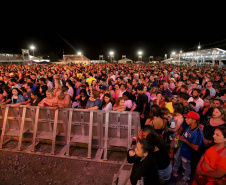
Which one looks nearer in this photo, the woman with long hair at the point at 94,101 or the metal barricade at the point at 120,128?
the metal barricade at the point at 120,128

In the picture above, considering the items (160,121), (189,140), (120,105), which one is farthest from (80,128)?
(189,140)

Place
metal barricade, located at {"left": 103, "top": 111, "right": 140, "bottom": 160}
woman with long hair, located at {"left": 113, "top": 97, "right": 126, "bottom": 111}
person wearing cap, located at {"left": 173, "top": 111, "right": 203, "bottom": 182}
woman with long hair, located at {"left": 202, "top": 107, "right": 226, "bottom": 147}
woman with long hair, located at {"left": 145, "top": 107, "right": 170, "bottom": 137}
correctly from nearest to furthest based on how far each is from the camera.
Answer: person wearing cap, located at {"left": 173, "top": 111, "right": 203, "bottom": 182}
woman with long hair, located at {"left": 202, "top": 107, "right": 226, "bottom": 147}
woman with long hair, located at {"left": 145, "top": 107, "right": 170, "bottom": 137}
metal barricade, located at {"left": 103, "top": 111, "right": 140, "bottom": 160}
woman with long hair, located at {"left": 113, "top": 97, "right": 126, "bottom": 111}

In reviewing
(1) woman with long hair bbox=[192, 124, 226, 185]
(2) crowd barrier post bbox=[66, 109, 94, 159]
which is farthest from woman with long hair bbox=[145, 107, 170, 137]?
(2) crowd barrier post bbox=[66, 109, 94, 159]

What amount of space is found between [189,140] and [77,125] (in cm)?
312

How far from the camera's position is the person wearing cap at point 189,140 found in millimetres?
2959

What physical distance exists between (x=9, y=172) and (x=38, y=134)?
4.07ft

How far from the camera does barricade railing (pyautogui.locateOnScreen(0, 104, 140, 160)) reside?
4.16 meters

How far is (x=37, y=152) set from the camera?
4.52 meters

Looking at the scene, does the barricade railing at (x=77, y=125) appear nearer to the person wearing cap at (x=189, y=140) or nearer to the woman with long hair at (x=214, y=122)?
the person wearing cap at (x=189, y=140)

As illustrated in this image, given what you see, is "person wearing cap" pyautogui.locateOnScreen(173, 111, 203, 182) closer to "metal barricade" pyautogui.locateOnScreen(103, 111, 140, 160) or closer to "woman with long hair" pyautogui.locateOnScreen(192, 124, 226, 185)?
"woman with long hair" pyautogui.locateOnScreen(192, 124, 226, 185)

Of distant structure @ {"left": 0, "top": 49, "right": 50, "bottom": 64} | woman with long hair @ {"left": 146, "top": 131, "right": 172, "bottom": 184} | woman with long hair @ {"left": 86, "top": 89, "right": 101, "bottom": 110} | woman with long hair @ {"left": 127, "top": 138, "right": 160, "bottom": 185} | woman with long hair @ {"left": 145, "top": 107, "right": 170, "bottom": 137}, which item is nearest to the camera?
woman with long hair @ {"left": 127, "top": 138, "right": 160, "bottom": 185}

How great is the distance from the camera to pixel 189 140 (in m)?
3.04

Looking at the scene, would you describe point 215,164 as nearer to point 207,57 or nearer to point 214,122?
point 214,122

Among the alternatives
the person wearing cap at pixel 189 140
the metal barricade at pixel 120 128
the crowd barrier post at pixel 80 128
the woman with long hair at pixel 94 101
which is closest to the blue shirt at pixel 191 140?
the person wearing cap at pixel 189 140
